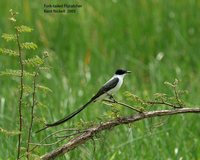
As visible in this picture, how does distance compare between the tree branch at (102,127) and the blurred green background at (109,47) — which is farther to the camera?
the blurred green background at (109,47)

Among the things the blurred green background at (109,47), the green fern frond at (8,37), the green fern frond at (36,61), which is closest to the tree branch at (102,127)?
the green fern frond at (36,61)

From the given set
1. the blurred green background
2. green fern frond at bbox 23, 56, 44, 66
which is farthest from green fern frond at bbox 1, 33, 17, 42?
the blurred green background

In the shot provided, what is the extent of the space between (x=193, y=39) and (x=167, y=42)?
0.34 meters

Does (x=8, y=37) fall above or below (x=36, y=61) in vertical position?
above

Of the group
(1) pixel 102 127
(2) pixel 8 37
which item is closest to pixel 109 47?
(1) pixel 102 127

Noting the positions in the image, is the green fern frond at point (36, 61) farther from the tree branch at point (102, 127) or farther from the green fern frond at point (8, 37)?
the tree branch at point (102, 127)

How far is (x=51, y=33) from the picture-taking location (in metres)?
9.55

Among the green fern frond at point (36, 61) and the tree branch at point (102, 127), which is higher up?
the green fern frond at point (36, 61)

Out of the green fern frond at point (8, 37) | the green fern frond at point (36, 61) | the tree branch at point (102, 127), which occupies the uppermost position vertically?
the green fern frond at point (8, 37)

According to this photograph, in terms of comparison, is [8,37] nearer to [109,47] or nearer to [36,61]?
[36,61]

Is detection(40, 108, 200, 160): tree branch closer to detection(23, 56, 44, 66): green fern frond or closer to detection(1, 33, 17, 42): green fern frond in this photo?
detection(23, 56, 44, 66): green fern frond

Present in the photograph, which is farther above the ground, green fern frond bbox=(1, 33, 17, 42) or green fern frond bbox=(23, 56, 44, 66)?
green fern frond bbox=(1, 33, 17, 42)

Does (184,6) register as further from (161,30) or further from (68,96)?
(68,96)

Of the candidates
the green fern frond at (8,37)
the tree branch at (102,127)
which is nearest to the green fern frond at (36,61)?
the green fern frond at (8,37)
